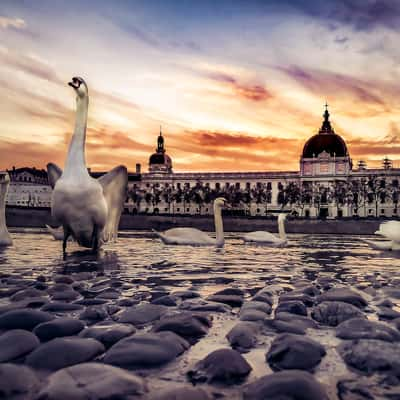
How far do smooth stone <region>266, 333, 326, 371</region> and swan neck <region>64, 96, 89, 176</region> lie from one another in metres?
6.17

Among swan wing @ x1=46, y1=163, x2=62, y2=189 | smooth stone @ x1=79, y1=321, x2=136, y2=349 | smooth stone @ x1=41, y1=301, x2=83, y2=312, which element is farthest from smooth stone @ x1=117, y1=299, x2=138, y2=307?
swan wing @ x1=46, y1=163, x2=62, y2=189

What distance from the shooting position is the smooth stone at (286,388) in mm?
2102

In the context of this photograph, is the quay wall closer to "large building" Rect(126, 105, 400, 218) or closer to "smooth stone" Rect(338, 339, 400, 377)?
"smooth stone" Rect(338, 339, 400, 377)

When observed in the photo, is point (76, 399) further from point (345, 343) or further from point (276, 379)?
point (345, 343)

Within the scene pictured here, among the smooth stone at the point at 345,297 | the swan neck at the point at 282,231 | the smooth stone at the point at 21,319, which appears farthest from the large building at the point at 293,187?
the smooth stone at the point at 21,319

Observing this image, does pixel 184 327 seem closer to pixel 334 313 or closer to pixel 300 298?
pixel 334 313

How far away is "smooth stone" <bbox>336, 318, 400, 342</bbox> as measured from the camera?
10.2ft

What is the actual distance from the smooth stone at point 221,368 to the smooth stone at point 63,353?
619mm

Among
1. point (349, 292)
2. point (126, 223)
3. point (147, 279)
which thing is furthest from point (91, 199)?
point (126, 223)

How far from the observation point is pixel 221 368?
2.46m

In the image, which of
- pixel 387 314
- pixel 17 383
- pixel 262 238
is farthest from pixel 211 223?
pixel 17 383

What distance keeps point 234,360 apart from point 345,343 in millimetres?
883

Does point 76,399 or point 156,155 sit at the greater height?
point 156,155

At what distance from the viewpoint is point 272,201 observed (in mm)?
104438
